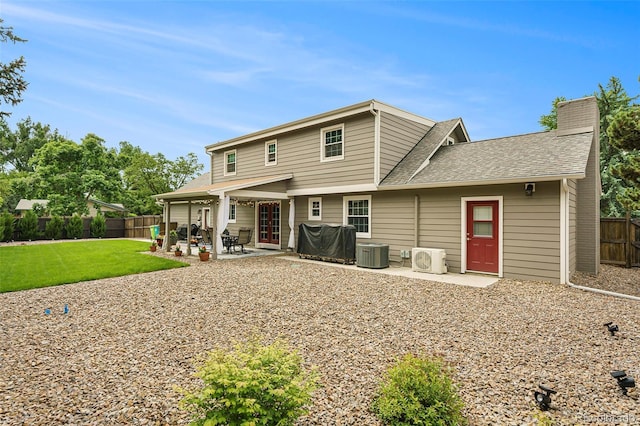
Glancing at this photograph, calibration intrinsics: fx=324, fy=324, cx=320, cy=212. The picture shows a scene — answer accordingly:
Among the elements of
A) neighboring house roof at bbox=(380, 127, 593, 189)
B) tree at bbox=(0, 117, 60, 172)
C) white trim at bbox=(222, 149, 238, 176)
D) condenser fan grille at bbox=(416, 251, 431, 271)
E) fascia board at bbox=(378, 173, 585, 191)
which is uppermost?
tree at bbox=(0, 117, 60, 172)

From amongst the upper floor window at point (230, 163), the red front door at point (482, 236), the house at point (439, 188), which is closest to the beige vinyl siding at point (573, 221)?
the house at point (439, 188)

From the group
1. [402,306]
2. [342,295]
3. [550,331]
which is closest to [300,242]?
[342,295]

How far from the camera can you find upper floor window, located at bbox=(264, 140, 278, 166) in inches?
581

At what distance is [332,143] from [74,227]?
1934 centimetres

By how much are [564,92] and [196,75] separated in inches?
1026

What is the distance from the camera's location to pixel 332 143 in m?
12.5

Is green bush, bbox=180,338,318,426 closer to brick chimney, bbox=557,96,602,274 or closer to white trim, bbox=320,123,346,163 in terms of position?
white trim, bbox=320,123,346,163

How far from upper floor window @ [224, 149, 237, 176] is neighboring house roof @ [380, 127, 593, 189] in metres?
8.98

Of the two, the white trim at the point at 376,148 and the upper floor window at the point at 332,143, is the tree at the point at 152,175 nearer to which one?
the upper floor window at the point at 332,143

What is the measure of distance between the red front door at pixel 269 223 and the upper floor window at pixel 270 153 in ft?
6.42

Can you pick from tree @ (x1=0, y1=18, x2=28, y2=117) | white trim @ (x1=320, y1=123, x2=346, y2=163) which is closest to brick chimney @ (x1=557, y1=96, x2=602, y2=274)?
white trim @ (x1=320, y1=123, x2=346, y2=163)

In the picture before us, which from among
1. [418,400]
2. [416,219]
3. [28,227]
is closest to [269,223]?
[416,219]

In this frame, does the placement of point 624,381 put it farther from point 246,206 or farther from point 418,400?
point 246,206

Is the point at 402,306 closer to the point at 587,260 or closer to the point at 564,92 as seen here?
the point at 587,260
